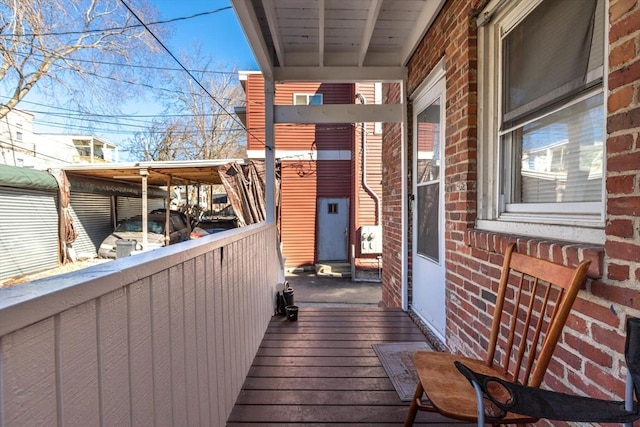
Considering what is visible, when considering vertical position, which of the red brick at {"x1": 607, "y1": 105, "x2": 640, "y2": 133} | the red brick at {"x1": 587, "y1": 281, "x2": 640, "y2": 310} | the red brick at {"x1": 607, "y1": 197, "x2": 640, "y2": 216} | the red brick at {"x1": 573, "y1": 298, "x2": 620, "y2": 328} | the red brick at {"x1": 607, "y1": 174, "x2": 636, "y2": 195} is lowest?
the red brick at {"x1": 573, "y1": 298, "x2": 620, "y2": 328}

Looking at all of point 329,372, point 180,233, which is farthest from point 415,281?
point 180,233

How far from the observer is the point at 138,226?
9.12 meters

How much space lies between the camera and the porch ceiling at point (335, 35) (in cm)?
260

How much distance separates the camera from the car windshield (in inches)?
357

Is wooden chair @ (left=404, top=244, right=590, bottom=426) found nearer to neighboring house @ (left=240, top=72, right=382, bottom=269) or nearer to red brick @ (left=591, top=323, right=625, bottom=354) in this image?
red brick @ (left=591, top=323, right=625, bottom=354)

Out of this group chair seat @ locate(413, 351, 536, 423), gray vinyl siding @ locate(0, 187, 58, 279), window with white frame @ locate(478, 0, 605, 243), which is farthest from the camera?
gray vinyl siding @ locate(0, 187, 58, 279)

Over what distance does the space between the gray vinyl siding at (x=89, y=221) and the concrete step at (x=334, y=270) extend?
639 cm

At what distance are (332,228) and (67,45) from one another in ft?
25.1

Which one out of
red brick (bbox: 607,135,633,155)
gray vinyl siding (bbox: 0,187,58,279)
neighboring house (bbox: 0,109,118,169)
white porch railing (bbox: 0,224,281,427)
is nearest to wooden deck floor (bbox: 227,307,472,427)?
white porch railing (bbox: 0,224,281,427)

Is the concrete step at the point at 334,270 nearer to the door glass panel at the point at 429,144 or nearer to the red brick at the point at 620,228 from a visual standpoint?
the door glass panel at the point at 429,144

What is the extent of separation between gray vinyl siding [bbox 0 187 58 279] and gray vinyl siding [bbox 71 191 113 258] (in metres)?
0.71

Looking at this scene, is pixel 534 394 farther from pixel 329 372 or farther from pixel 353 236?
pixel 353 236

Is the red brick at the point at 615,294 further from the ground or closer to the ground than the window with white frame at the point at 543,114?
closer to the ground

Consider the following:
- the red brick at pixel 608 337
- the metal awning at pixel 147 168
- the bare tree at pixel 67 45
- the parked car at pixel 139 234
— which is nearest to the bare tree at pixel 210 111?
the bare tree at pixel 67 45
